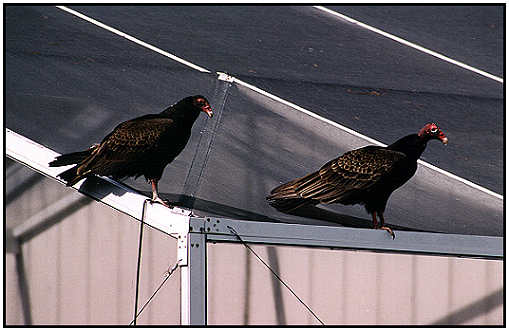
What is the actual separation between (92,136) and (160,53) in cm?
60

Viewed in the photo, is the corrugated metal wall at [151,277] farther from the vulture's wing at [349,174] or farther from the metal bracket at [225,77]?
the vulture's wing at [349,174]

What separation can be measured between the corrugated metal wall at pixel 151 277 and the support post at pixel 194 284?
2.40 meters

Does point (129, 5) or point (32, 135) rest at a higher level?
point (129, 5)

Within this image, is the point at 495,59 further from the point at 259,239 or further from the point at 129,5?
the point at 259,239

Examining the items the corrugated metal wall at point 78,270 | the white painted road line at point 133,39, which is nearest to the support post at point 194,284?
the white painted road line at point 133,39

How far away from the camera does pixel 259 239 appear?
2.97m

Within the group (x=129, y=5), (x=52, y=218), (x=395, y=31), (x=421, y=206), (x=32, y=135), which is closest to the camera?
(x=32, y=135)

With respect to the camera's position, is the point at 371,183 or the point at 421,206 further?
the point at 421,206

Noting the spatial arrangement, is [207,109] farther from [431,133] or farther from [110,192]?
[431,133]

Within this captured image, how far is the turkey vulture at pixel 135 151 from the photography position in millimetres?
3139

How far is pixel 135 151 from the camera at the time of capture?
125 inches

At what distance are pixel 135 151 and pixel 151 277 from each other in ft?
7.29

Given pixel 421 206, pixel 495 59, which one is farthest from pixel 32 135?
pixel 495 59

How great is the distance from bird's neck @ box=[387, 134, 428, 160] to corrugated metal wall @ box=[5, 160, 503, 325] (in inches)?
74.6
